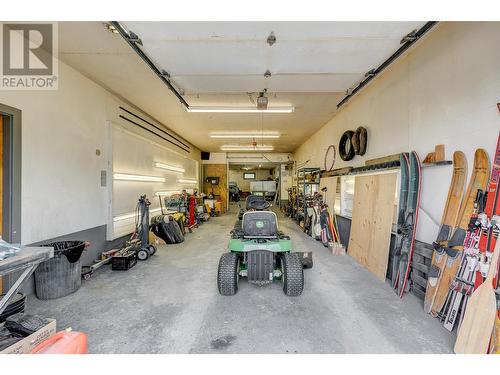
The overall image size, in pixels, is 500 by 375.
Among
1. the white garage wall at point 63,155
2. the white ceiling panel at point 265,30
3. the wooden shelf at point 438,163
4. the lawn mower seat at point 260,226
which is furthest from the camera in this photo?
the lawn mower seat at point 260,226

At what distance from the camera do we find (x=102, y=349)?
71.3 inches

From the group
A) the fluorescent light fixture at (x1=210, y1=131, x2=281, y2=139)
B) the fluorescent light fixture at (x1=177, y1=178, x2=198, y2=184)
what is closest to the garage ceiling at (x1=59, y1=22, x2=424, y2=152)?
the fluorescent light fixture at (x1=210, y1=131, x2=281, y2=139)

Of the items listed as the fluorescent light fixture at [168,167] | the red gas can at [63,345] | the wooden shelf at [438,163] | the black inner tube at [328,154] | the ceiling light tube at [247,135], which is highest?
the ceiling light tube at [247,135]

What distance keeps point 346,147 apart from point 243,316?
406 cm

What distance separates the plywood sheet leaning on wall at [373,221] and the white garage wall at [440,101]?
45 cm

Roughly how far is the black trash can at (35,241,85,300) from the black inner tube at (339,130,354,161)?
489cm

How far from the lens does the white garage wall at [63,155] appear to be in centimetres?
270

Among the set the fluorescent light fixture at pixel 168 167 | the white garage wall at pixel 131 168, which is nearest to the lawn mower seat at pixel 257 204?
the white garage wall at pixel 131 168

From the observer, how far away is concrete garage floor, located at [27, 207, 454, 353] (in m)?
1.85

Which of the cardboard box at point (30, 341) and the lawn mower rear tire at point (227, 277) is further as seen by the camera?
the lawn mower rear tire at point (227, 277)

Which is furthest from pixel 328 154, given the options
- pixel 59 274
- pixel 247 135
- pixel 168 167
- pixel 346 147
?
pixel 59 274

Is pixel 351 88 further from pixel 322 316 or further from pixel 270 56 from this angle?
pixel 322 316

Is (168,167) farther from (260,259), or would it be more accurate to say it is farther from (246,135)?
(260,259)

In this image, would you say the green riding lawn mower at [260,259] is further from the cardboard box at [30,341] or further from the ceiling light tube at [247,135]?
the ceiling light tube at [247,135]
